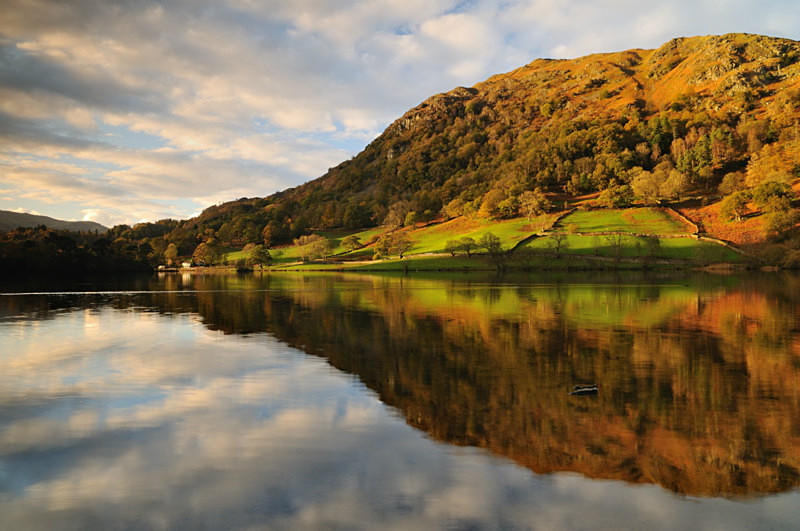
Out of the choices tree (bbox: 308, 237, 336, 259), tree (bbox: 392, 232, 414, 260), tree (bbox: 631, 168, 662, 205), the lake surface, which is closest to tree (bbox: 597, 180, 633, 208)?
tree (bbox: 631, 168, 662, 205)

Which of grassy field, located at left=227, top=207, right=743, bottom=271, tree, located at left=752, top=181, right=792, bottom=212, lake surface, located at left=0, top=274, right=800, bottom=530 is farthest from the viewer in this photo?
grassy field, located at left=227, top=207, right=743, bottom=271

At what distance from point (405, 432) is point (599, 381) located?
7.32 metres

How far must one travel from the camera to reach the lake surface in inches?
271

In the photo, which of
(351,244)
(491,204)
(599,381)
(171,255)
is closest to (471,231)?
(491,204)

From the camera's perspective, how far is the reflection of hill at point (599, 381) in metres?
8.62

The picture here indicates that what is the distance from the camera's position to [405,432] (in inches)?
396

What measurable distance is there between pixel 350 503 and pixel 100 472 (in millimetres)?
4974

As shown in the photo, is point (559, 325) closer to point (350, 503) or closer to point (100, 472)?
point (350, 503)

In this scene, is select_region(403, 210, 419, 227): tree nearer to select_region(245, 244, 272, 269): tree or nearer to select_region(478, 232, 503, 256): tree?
select_region(245, 244, 272, 269): tree

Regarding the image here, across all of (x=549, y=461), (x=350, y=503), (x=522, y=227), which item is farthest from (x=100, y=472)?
(x=522, y=227)

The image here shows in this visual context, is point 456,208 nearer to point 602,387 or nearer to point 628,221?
point 628,221

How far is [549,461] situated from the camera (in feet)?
28.1

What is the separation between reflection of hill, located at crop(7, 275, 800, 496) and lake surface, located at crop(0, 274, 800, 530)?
0.08 m

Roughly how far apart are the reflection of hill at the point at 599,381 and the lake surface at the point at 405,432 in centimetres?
8
